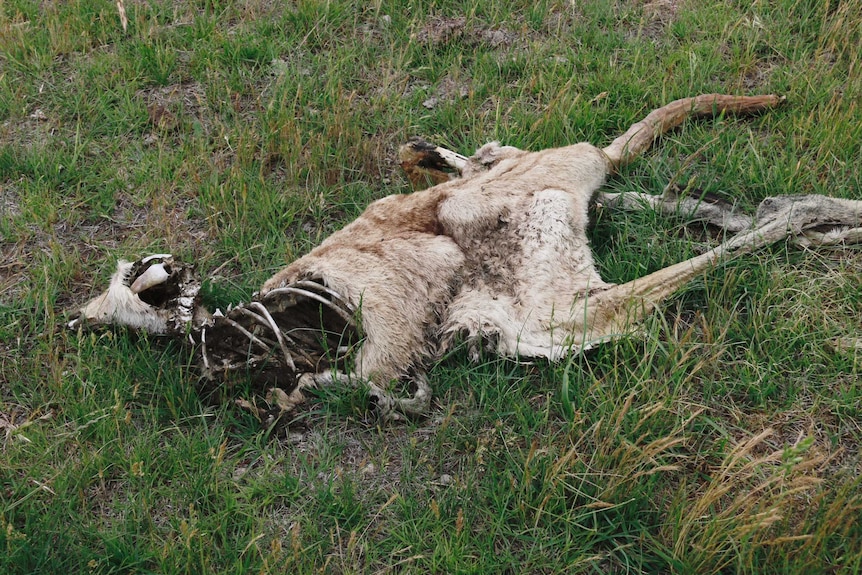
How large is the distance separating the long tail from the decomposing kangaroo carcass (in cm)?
54

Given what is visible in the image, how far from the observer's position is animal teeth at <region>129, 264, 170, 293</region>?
371 cm

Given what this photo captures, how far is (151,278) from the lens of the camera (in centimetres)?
371

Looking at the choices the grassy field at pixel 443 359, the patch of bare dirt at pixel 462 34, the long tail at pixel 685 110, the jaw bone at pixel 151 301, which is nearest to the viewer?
the grassy field at pixel 443 359

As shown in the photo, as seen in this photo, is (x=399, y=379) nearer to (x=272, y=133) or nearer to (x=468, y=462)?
(x=468, y=462)

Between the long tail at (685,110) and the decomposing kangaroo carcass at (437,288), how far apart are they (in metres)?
0.54

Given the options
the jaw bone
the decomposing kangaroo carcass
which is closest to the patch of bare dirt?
the decomposing kangaroo carcass

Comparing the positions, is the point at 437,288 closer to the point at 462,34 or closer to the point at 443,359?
the point at 443,359

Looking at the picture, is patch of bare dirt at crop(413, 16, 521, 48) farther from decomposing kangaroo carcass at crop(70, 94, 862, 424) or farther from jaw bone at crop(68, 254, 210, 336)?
jaw bone at crop(68, 254, 210, 336)

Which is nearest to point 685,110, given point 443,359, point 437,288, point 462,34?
point 462,34

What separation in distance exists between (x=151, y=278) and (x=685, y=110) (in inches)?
125

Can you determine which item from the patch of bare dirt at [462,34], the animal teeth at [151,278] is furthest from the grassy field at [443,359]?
the animal teeth at [151,278]

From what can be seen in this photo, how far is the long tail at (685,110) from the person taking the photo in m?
4.50

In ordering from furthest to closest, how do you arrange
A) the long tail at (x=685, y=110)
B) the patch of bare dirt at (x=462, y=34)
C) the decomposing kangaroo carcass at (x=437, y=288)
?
the patch of bare dirt at (x=462, y=34) → the long tail at (x=685, y=110) → the decomposing kangaroo carcass at (x=437, y=288)

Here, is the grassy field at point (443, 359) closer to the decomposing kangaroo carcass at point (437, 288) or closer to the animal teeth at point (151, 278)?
the decomposing kangaroo carcass at point (437, 288)
